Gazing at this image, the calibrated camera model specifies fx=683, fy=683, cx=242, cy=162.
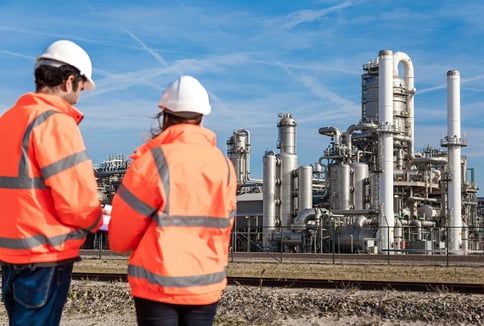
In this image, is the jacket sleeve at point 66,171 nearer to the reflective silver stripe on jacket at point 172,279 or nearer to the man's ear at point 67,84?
the man's ear at point 67,84

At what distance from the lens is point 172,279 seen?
3.51m

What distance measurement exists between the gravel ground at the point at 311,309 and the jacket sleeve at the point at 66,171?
5944mm

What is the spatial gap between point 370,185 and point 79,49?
44065 mm

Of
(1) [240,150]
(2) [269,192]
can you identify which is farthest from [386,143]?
(1) [240,150]

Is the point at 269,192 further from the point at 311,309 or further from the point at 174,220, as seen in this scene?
the point at 174,220

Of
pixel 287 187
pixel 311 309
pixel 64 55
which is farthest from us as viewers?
pixel 287 187

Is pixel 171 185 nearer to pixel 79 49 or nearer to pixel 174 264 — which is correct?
pixel 174 264

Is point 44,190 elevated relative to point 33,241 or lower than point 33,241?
elevated

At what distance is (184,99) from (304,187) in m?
44.3

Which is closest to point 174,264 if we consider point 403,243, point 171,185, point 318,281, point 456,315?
point 171,185

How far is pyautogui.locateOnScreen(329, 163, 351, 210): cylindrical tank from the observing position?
47344 millimetres

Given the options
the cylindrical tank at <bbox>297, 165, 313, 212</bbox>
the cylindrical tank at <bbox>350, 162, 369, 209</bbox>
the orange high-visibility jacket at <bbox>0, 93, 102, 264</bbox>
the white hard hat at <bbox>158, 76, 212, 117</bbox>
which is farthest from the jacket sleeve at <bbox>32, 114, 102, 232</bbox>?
the cylindrical tank at <bbox>350, 162, 369, 209</bbox>

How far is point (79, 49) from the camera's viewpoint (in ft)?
13.3

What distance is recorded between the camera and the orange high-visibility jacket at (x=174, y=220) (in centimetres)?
352
